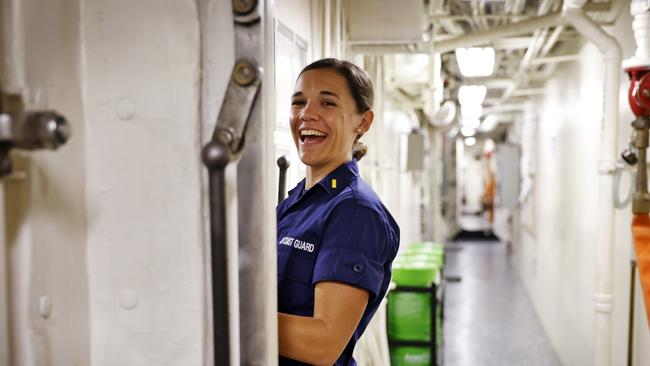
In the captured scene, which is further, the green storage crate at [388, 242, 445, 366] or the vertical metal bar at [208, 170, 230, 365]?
the green storage crate at [388, 242, 445, 366]

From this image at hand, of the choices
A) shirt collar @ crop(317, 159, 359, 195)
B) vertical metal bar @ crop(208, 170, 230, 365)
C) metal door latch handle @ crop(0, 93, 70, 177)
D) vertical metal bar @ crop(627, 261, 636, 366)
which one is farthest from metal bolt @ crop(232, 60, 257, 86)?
vertical metal bar @ crop(627, 261, 636, 366)

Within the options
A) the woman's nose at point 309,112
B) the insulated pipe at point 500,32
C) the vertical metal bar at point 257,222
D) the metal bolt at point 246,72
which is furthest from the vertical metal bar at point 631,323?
the metal bolt at point 246,72

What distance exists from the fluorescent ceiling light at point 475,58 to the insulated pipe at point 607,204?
1.24 m

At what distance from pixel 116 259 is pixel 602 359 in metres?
2.78

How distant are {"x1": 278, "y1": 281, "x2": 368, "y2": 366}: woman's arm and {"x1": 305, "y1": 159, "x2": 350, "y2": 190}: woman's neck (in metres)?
0.43

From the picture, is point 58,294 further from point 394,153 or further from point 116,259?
point 394,153

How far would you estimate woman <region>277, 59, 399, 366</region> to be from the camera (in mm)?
1263

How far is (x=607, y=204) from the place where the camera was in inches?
114

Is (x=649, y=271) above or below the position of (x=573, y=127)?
below

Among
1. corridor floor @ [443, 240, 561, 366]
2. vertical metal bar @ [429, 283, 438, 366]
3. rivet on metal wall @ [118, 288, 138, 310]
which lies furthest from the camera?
corridor floor @ [443, 240, 561, 366]

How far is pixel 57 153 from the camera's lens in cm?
85

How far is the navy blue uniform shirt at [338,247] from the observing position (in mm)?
1318

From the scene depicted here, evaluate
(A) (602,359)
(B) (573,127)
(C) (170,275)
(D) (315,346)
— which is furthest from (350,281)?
(B) (573,127)

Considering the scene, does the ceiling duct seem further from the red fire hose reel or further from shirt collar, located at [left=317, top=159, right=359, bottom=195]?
shirt collar, located at [left=317, top=159, right=359, bottom=195]
